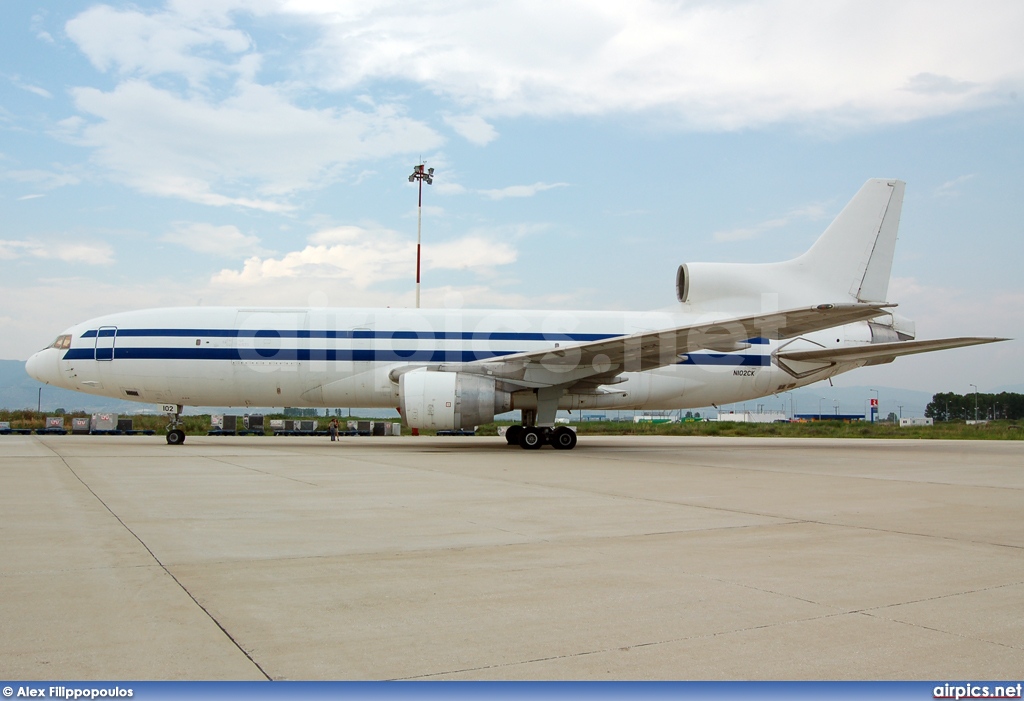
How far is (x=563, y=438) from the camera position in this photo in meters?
19.3

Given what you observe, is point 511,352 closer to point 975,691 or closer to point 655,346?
point 655,346

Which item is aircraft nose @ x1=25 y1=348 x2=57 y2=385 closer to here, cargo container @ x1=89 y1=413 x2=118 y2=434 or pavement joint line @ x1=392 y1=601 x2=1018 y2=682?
cargo container @ x1=89 y1=413 x2=118 y2=434

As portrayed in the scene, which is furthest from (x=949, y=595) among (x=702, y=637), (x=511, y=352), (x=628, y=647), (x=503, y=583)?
(x=511, y=352)

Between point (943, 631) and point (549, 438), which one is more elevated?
point (549, 438)

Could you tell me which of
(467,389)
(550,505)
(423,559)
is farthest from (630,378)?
(423,559)

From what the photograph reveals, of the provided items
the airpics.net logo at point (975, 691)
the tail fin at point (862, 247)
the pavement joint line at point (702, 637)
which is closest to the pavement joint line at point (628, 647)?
the pavement joint line at point (702, 637)

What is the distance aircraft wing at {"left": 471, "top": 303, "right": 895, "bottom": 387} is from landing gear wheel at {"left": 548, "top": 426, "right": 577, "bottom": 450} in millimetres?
1416

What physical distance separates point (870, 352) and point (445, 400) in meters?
12.1

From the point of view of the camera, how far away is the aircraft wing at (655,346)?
15688mm

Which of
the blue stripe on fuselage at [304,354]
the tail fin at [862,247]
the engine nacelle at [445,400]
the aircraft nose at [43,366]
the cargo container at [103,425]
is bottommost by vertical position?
the cargo container at [103,425]

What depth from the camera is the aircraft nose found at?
2072cm

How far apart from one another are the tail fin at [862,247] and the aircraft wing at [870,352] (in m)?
2.18

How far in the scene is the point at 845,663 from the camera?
3154 millimetres

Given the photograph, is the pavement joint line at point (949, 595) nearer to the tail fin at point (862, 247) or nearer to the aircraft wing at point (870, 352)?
the aircraft wing at point (870, 352)
